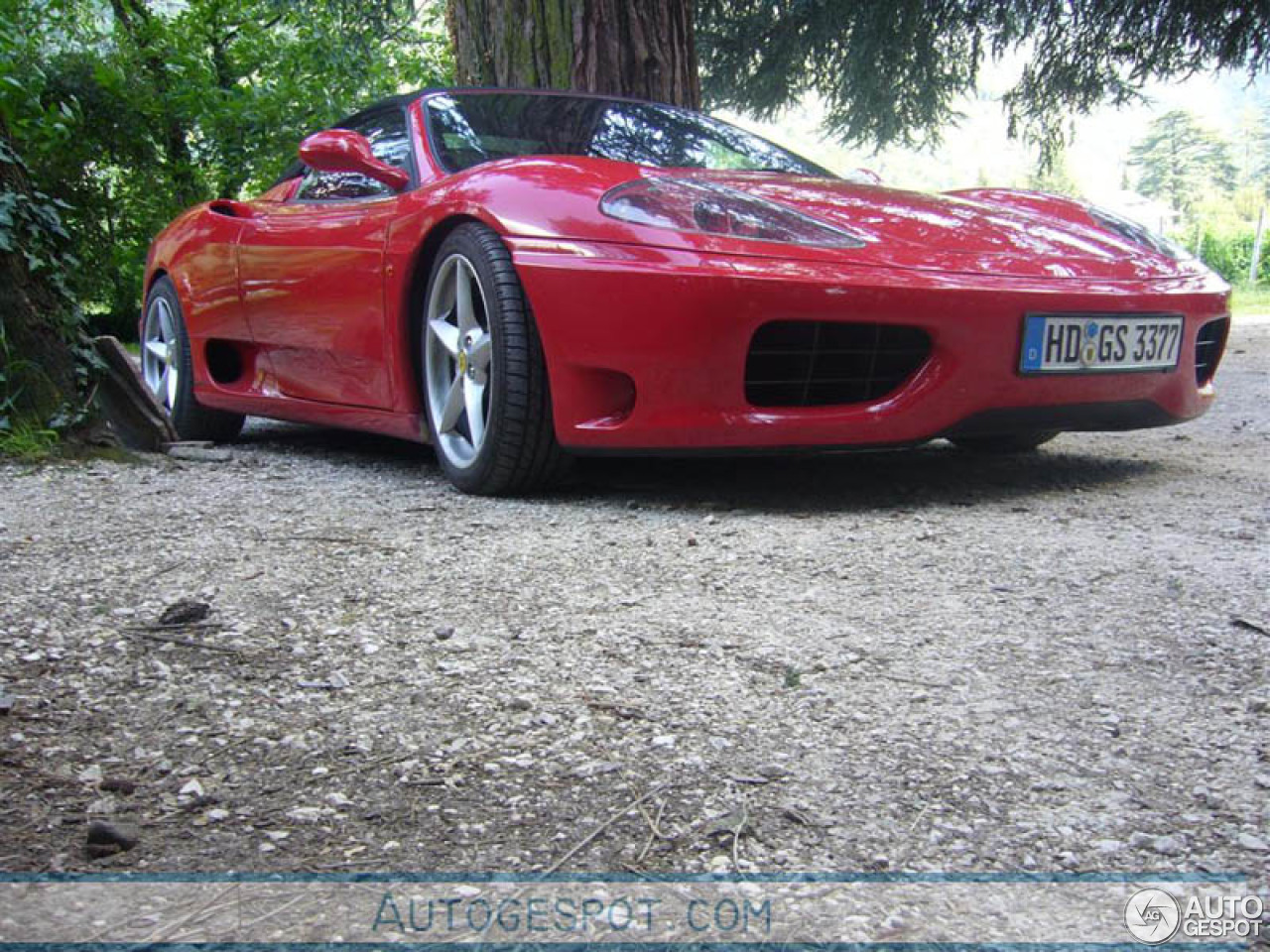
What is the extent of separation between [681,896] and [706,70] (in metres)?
9.43

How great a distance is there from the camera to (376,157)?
11.5 ft

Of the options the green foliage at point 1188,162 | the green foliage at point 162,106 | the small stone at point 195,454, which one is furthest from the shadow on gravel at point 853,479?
the green foliage at point 1188,162

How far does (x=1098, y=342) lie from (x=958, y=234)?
402mm

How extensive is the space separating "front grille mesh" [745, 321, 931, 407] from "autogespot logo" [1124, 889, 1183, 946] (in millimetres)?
1678

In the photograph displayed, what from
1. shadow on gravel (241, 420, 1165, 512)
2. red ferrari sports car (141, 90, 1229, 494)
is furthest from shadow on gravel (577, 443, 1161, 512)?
red ferrari sports car (141, 90, 1229, 494)

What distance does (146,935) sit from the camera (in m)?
1.10

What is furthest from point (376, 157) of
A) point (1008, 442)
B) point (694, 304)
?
point (1008, 442)

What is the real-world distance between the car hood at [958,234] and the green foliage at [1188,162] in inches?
2486

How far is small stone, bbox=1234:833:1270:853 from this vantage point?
1244 mm

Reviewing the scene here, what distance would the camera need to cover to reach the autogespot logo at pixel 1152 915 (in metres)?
1.10

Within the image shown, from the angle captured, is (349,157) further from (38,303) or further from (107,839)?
(107,839)

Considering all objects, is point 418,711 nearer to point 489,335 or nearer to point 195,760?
point 195,760

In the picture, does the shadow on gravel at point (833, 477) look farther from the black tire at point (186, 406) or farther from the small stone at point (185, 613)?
the small stone at point (185, 613)

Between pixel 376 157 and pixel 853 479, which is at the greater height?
pixel 376 157
